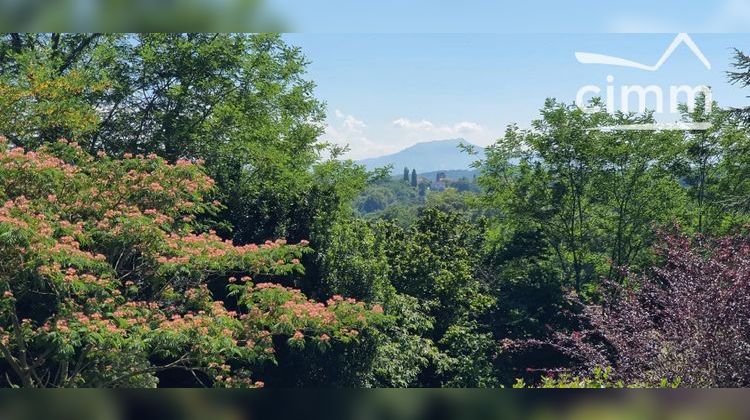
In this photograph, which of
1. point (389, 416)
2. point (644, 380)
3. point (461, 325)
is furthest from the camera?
point (461, 325)

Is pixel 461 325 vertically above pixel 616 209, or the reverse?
pixel 616 209

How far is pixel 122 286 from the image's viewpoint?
254 inches

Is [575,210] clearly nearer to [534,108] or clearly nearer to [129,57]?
[534,108]

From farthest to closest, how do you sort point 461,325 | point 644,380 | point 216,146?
point 461,325
point 216,146
point 644,380

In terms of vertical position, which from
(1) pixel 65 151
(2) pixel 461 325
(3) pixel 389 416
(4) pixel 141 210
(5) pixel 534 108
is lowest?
(2) pixel 461 325

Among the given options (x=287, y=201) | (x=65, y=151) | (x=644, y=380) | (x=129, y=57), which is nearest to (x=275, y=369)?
(x=287, y=201)

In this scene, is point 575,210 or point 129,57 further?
point 575,210

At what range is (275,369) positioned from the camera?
7285 mm

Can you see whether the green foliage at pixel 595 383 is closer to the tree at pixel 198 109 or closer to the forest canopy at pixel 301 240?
the forest canopy at pixel 301 240

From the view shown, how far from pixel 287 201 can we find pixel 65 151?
2.33 meters

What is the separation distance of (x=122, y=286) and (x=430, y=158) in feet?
18.1
